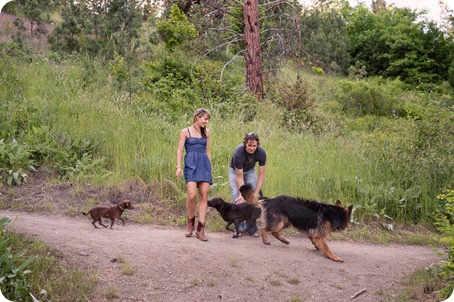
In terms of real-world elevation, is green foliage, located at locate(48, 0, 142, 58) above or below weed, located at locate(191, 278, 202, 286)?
above

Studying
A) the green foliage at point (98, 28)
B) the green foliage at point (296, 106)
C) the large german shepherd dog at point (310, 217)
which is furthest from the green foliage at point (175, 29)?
the large german shepherd dog at point (310, 217)

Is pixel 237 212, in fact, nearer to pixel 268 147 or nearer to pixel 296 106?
pixel 268 147

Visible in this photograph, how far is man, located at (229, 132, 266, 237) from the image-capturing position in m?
7.28

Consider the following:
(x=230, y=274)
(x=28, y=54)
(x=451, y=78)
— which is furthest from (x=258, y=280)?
(x=451, y=78)

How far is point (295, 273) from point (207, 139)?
7.25ft

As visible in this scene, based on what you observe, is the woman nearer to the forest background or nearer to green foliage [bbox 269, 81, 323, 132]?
the forest background

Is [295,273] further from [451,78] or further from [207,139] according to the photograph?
[451,78]

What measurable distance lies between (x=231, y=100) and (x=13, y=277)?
394 inches

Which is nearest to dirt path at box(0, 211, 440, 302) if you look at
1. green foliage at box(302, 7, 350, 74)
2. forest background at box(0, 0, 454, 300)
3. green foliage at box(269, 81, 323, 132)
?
forest background at box(0, 0, 454, 300)

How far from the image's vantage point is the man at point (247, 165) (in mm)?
7277

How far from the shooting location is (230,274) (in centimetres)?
609

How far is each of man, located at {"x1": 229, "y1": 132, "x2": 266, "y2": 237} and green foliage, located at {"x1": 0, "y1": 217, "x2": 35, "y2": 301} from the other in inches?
128

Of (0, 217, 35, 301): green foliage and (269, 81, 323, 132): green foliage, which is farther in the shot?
(269, 81, 323, 132): green foliage

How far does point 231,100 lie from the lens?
47.7ft
